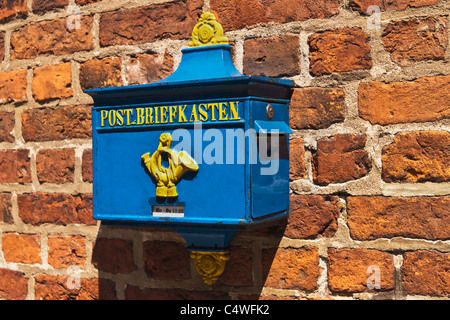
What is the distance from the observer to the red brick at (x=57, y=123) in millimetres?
1670

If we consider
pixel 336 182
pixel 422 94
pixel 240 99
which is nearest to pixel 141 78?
pixel 240 99

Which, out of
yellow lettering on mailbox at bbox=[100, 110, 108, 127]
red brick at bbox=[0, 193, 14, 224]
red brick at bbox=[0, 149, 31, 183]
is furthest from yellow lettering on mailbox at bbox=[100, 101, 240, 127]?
red brick at bbox=[0, 193, 14, 224]

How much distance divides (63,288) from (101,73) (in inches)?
27.7

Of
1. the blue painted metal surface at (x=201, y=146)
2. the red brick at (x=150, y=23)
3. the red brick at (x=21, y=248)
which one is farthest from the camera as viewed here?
the red brick at (x=21, y=248)

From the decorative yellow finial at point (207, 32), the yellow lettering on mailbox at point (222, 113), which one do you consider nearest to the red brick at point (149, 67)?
the decorative yellow finial at point (207, 32)

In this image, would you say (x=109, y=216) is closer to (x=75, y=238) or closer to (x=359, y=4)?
(x=75, y=238)

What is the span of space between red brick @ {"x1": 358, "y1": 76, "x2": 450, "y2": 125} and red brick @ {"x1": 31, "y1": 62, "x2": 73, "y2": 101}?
0.92 metres

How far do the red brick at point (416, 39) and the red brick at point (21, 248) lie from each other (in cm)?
124

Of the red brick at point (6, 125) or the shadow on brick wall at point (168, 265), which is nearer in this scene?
the shadow on brick wall at point (168, 265)

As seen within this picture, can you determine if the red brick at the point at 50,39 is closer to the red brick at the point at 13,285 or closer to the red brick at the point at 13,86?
the red brick at the point at 13,86

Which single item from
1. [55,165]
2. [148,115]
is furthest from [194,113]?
[55,165]

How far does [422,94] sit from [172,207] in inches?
26.0

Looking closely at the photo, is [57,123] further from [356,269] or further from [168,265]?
[356,269]

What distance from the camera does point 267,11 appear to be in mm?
1437
